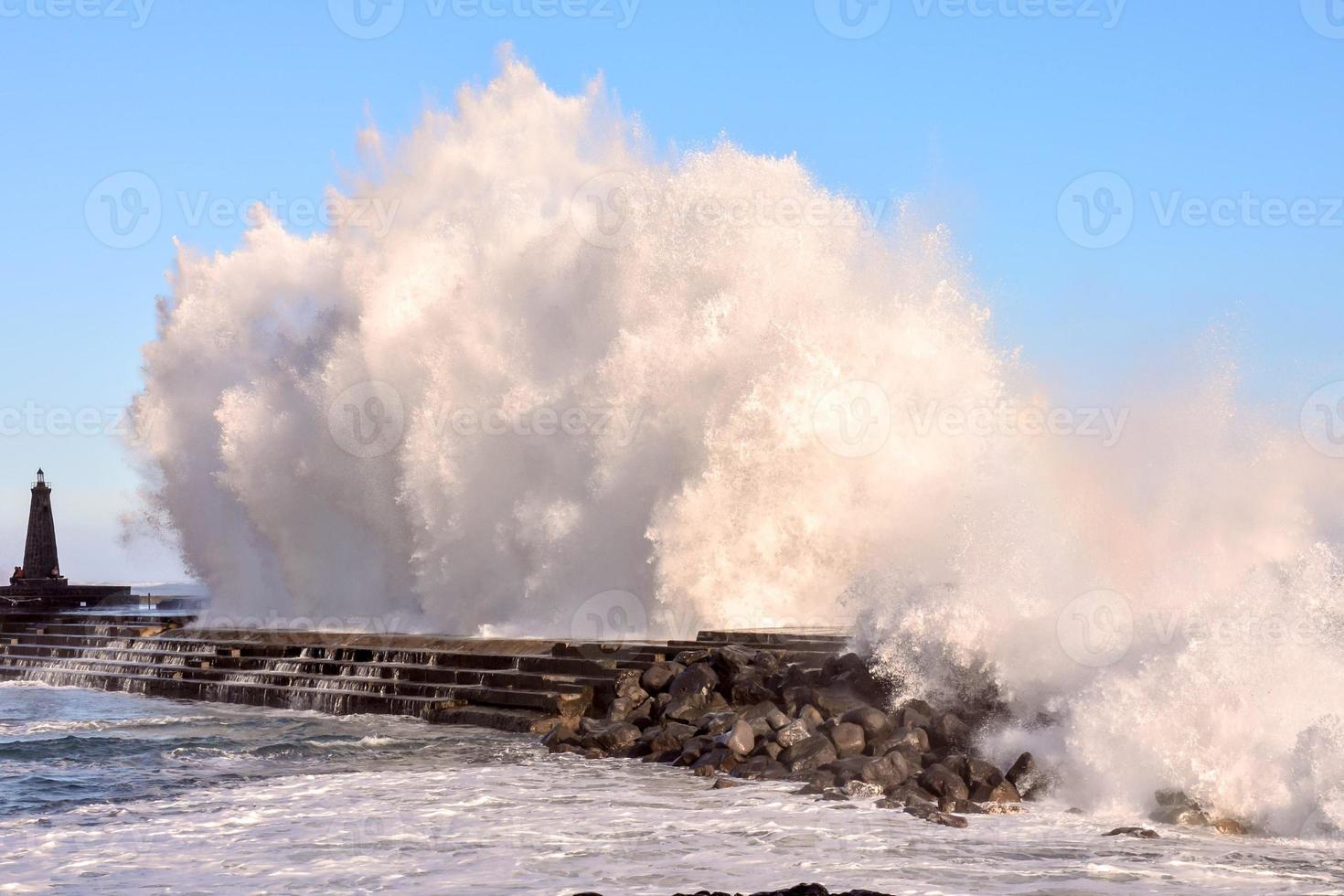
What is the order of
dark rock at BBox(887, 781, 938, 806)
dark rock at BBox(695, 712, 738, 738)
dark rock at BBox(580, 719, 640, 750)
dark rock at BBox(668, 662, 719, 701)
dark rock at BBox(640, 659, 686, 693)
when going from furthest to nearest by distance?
1. dark rock at BBox(640, 659, 686, 693)
2. dark rock at BBox(668, 662, 719, 701)
3. dark rock at BBox(580, 719, 640, 750)
4. dark rock at BBox(695, 712, 738, 738)
5. dark rock at BBox(887, 781, 938, 806)

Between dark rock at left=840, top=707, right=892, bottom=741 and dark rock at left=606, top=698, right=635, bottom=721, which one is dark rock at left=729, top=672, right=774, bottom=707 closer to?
dark rock at left=606, top=698, right=635, bottom=721

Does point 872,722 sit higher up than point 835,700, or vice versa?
point 835,700

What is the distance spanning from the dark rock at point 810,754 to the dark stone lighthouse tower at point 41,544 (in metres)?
33.5

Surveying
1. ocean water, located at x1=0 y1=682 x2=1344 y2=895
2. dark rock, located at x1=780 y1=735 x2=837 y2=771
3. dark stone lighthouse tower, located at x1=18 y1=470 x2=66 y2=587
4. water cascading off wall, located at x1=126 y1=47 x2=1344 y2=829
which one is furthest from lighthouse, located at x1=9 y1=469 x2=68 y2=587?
dark rock, located at x1=780 y1=735 x2=837 y2=771

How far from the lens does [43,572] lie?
38.8 meters

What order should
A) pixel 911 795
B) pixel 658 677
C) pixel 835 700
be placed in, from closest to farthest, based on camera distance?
1. pixel 911 795
2. pixel 835 700
3. pixel 658 677

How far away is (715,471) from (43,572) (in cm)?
2825

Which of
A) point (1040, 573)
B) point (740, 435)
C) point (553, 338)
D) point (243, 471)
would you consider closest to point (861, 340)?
point (740, 435)

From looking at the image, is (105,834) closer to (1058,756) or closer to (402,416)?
(1058,756)

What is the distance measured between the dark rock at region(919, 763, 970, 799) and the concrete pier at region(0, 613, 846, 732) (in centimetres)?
383

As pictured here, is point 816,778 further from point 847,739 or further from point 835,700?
point 835,700

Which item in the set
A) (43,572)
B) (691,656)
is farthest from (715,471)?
(43,572)

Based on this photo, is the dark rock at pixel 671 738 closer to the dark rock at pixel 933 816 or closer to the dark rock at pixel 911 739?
the dark rock at pixel 911 739

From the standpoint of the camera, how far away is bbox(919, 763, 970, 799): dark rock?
10.1 m
